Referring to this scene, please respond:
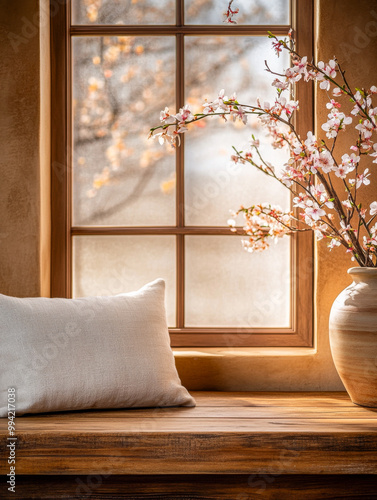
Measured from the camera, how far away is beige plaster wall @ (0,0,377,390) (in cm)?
215

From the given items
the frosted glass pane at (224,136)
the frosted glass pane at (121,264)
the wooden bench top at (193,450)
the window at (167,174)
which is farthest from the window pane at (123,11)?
the wooden bench top at (193,450)

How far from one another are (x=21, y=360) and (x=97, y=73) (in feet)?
4.22

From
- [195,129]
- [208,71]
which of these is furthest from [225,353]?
[208,71]

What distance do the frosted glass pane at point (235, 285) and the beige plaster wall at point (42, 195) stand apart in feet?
0.62

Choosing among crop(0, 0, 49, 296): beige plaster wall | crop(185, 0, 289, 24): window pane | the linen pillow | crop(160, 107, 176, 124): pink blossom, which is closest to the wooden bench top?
the linen pillow

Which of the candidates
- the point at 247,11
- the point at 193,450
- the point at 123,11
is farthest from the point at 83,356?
the point at 247,11

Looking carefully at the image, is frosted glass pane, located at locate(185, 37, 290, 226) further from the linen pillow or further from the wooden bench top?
the wooden bench top

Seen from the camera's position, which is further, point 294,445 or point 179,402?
point 179,402

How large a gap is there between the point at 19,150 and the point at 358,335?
1.49 m

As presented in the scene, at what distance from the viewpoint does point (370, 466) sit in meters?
1.59

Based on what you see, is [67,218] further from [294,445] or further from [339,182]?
[294,445]

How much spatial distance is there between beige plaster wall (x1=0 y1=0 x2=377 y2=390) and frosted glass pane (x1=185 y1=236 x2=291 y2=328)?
0.62 feet

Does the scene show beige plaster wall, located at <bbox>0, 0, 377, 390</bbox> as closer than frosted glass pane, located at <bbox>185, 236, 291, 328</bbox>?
Yes

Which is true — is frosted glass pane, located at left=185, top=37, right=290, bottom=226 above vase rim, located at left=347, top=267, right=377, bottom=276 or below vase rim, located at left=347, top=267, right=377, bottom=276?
above
